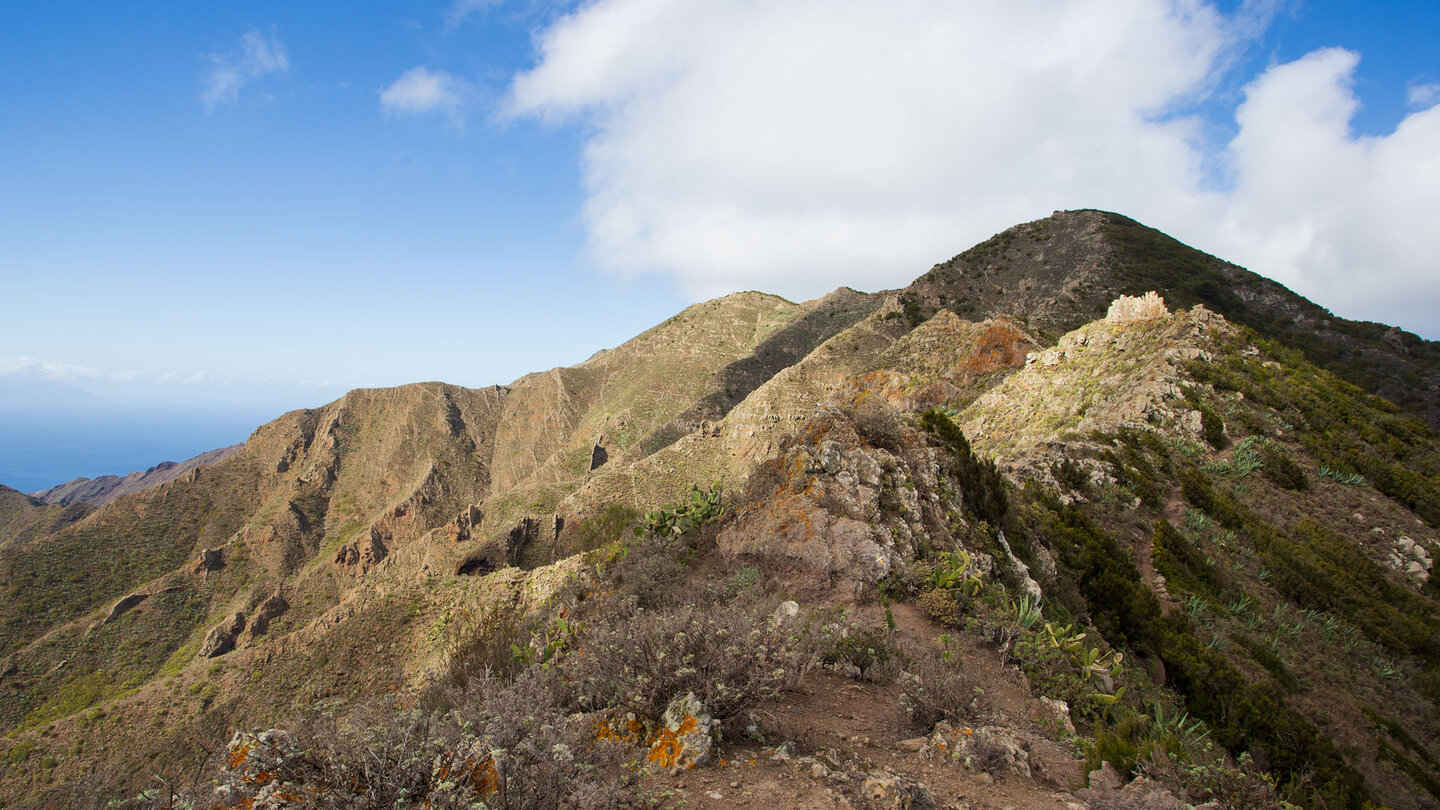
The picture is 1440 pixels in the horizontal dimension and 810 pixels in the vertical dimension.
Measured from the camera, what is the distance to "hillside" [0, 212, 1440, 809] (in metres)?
3.53

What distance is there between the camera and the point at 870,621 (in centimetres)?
655

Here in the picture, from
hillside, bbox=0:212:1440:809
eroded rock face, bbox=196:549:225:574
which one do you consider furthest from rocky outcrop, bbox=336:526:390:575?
eroded rock face, bbox=196:549:225:574

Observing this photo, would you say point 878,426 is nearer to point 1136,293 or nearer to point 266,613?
point 266,613

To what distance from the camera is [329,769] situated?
8.70 feet

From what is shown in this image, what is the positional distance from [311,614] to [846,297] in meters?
56.3

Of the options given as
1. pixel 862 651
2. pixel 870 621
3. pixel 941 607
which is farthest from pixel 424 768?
pixel 941 607

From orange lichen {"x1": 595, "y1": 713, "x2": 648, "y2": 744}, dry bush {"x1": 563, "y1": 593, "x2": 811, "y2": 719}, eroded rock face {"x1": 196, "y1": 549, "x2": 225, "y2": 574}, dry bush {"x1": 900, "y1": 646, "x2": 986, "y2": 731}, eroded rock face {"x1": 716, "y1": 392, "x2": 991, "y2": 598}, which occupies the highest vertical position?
eroded rock face {"x1": 716, "y1": 392, "x2": 991, "y2": 598}

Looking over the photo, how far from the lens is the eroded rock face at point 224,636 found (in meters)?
25.8

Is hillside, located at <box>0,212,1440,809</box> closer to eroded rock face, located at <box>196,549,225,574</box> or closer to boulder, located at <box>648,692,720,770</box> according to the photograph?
boulder, located at <box>648,692,720,770</box>

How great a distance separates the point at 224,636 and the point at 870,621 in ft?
110

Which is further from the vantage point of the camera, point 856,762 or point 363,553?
point 363,553

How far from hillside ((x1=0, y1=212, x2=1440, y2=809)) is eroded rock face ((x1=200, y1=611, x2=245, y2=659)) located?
260 millimetres

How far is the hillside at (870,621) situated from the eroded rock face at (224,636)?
0.26m

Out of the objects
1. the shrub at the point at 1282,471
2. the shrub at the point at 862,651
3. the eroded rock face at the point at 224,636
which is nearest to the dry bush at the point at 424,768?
the shrub at the point at 862,651
